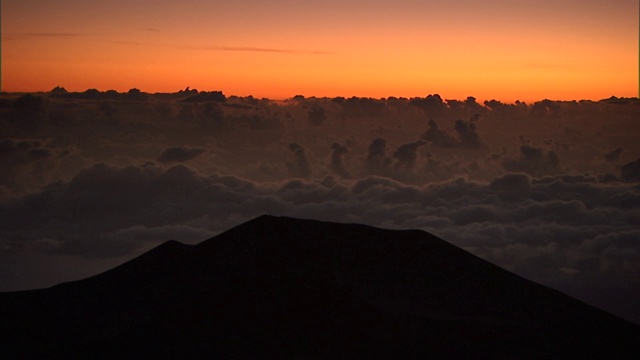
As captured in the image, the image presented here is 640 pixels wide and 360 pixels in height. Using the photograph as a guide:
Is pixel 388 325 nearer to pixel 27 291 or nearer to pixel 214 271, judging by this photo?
pixel 214 271

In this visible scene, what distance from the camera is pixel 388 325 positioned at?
202 feet

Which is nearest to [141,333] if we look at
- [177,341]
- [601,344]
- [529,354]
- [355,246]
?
[177,341]

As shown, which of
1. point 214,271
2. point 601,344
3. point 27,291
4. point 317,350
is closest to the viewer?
point 317,350

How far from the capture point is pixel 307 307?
63406mm

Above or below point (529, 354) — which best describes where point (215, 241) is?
above

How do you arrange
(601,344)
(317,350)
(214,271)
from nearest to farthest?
1. (317,350)
2. (601,344)
3. (214,271)

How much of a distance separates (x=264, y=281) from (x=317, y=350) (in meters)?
10.6

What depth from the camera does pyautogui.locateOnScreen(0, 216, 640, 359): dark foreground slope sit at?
5941 cm

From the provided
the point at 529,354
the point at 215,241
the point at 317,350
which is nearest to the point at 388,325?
the point at 317,350

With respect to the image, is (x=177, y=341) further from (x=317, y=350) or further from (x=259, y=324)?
(x=317, y=350)

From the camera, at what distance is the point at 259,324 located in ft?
201

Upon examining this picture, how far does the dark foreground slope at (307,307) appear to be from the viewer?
59.4 meters

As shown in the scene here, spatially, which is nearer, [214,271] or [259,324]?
[259,324]

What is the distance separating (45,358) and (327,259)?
24.3m
